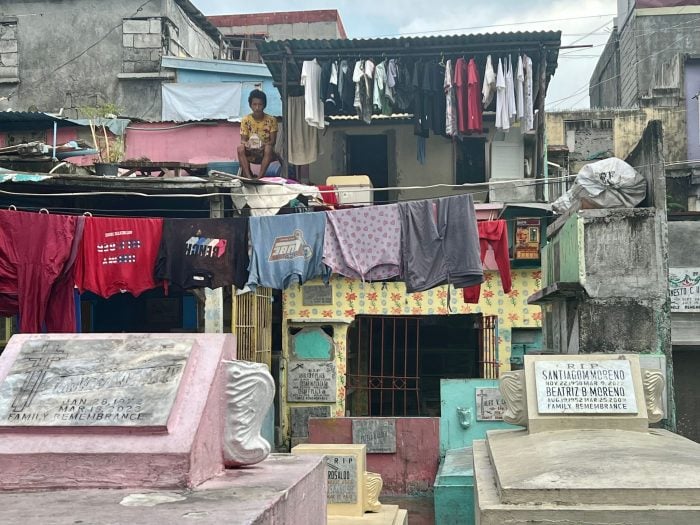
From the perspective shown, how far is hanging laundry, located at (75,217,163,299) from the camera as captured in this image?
1167 cm

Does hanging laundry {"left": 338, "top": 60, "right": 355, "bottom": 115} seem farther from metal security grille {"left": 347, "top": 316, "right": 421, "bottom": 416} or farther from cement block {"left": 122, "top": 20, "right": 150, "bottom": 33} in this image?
cement block {"left": 122, "top": 20, "right": 150, "bottom": 33}

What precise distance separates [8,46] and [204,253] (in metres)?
13.6

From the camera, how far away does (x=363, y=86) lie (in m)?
16.0

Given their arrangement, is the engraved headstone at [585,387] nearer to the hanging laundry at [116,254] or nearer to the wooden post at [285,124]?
the hanging laundry at [116,254]

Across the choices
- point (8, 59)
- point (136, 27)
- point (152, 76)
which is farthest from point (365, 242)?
point (8, 59)

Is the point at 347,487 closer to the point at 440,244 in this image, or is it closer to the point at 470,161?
the point at 440,244

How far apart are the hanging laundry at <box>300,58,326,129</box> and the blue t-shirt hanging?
495 cm

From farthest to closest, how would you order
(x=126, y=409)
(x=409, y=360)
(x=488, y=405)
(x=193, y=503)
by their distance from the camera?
(x=409, y=360) → (x=488, y=405) → (x=126, y=409) → (x=193, y=503)

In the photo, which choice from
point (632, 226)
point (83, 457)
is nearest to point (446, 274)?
point (632, 226)

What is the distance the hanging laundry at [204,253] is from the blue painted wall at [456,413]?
187 inches

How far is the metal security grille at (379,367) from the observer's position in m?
17.4

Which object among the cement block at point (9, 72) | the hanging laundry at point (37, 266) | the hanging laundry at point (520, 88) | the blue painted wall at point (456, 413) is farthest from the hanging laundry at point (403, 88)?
the cement block at point (9, 72)

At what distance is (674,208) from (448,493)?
15.0 metres

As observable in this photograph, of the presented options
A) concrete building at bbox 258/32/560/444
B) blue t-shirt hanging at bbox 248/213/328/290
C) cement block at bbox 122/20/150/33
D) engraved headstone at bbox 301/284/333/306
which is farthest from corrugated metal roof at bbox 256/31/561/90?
cement block at bbox 122/20/150/33
